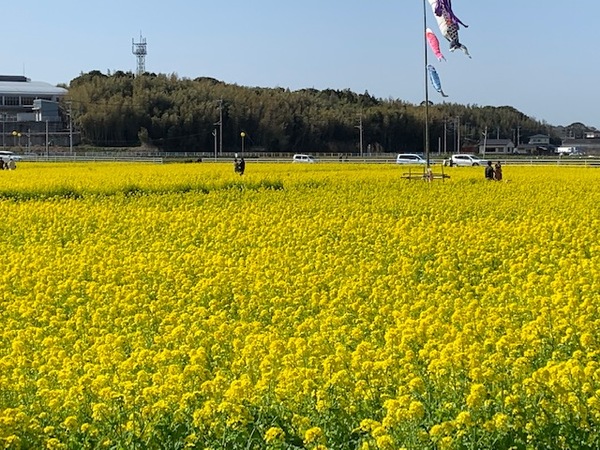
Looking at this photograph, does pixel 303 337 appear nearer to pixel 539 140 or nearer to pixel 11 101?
pixel 11 101

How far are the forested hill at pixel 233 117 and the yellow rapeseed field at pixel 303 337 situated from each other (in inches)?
2904

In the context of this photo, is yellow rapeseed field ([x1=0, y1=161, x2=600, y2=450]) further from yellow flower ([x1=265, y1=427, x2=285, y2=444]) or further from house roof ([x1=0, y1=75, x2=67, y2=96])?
house roof ([x1=0, y1=75, x2=67, y2=96])

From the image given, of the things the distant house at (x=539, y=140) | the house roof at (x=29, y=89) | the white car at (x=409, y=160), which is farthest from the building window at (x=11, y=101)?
the distant house at (x=539, y=140)

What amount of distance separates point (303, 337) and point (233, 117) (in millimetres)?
88391

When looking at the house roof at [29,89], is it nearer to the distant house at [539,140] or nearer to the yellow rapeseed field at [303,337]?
the distant house at [539,140]

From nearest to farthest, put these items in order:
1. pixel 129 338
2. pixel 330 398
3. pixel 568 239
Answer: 1. pixel 330 398
2. pixel 129 338
3. pixel 568 239

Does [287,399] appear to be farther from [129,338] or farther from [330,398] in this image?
[129,338]

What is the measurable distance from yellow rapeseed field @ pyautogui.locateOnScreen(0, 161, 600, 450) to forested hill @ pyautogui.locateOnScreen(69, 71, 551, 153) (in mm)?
73754

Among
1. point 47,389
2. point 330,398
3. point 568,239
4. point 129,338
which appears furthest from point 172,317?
point 568,239

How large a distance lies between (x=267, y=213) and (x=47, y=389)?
38.4 feet

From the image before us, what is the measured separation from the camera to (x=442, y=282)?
8.71m

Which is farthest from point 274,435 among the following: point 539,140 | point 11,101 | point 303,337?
point 539,140

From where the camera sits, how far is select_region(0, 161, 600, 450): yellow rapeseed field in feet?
14.6

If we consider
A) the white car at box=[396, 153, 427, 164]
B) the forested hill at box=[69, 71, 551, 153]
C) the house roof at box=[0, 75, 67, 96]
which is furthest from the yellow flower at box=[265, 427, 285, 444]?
the house roof at box=[0, 75, 67, 96]
